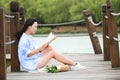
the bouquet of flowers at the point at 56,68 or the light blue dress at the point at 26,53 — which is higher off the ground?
the light blue dress at the point at 26,53

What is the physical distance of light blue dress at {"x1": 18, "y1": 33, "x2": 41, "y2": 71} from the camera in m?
6.11

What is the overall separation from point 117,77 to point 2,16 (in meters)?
1.48

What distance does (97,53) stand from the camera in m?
9.58

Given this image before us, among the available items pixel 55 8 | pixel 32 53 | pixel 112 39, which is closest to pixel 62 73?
pixel 32 53

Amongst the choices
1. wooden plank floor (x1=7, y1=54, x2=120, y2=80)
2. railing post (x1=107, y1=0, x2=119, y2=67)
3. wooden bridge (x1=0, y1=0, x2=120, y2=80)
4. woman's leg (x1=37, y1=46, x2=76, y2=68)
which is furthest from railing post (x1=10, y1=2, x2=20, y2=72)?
railing post (x1=107, y1=0, x2=119, y2=67)

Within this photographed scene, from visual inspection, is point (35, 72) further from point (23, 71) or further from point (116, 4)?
A: point (116, 4)

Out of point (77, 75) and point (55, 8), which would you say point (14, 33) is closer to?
point (77, 75)

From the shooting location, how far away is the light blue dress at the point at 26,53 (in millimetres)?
6113

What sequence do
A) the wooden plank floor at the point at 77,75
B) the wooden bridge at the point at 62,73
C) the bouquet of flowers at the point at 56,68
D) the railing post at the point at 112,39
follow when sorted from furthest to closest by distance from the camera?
the railing post at the point at 112,39, the bouquet of flowers at the point at 56,68, the wooden plank floor at the point at 77,75, the wooden bridge at the point at 62,73

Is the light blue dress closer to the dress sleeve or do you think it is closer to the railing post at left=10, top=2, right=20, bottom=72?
the dress sleeve

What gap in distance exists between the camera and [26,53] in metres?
6.16

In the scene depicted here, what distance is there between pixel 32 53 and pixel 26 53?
100mm

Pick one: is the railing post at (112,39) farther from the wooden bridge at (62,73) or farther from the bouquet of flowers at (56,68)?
the bouquet of flowers at (56,68)

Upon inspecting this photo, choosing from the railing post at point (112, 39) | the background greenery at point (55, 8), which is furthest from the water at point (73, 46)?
the background greenery at point (55, 8)
